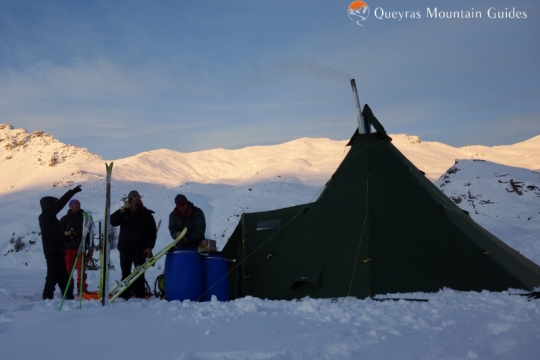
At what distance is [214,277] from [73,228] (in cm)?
300

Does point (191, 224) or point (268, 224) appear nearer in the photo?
point (191, 224)

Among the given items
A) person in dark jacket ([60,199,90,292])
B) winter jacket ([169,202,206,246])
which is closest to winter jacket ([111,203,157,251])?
winter jacket ([169,202,206,246])

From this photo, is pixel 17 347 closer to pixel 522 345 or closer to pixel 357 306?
pixel 357 306

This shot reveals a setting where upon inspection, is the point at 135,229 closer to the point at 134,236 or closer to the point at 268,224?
the point at 134,236

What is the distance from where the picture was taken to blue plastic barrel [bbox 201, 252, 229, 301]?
683cm

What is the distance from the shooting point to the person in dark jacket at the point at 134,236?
737 centimetres

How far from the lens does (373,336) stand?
402 cm

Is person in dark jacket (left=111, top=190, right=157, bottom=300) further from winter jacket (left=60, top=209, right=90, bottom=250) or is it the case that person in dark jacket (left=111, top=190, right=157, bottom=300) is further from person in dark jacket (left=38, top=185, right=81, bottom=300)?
winter jacket (left=60, top=209, right=90, bottom=250)

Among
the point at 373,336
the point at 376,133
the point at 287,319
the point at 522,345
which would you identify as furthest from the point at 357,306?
the point at 376,133

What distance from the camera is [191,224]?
724 cm

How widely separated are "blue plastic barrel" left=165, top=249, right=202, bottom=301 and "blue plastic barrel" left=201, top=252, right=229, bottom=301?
15cm

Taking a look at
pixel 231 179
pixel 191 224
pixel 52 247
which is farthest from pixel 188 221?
pixel 231 179

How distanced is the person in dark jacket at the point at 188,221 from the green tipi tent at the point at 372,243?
3.88ft

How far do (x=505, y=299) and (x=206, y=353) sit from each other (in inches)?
157
